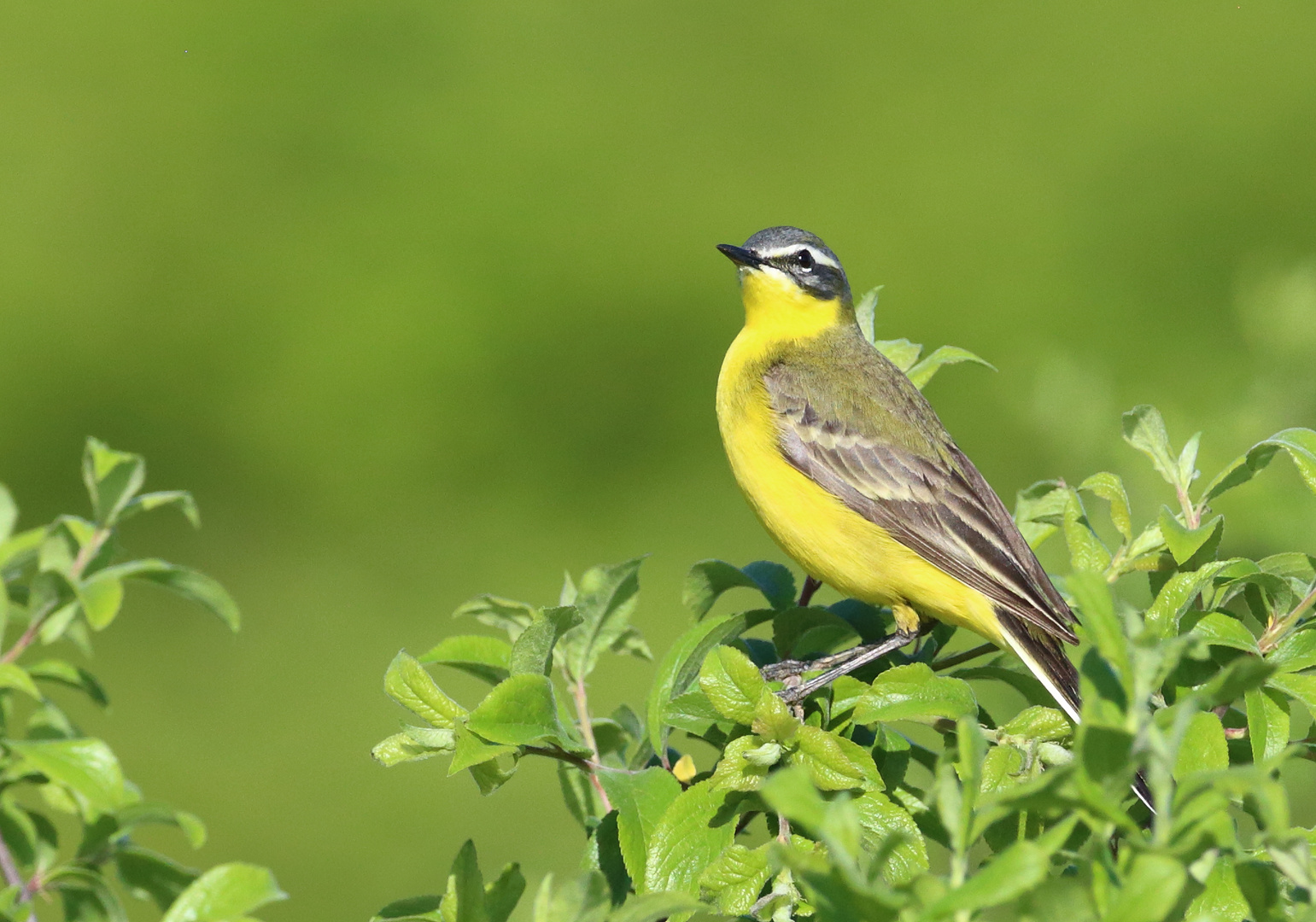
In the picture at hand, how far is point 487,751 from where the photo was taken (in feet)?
6.48

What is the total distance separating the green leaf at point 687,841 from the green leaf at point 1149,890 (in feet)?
2.83

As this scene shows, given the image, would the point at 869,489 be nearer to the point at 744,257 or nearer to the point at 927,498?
the point at 927,498

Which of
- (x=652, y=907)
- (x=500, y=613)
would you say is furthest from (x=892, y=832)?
(x=500, y=613)

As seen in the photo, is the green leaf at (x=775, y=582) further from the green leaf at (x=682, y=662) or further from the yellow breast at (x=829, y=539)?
the yellow breast at (x=829, y=539)

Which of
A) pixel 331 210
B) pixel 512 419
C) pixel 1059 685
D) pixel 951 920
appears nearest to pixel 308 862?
pixel 512 419

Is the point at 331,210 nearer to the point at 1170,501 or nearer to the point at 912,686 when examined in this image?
the point at 1170,501

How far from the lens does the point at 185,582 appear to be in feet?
6.96

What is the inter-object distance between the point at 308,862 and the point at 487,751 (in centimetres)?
596

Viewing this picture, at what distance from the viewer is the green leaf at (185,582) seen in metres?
2.05

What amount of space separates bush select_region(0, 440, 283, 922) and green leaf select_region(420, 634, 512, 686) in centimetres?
34

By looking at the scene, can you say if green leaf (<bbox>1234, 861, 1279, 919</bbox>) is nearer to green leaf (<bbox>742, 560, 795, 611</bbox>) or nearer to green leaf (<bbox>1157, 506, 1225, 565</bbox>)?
green leaf (<bbox>1157, 506, 1225, 565</bbox>)

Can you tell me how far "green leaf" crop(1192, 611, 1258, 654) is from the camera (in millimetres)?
2070

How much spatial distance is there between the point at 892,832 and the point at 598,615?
676mm

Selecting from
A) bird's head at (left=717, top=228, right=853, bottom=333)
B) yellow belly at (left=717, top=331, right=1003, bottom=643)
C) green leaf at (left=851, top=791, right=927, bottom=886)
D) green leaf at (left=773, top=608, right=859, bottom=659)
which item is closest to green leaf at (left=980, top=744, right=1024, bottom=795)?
green leaf at (left=851, top=791, right=927, bottom=886)
